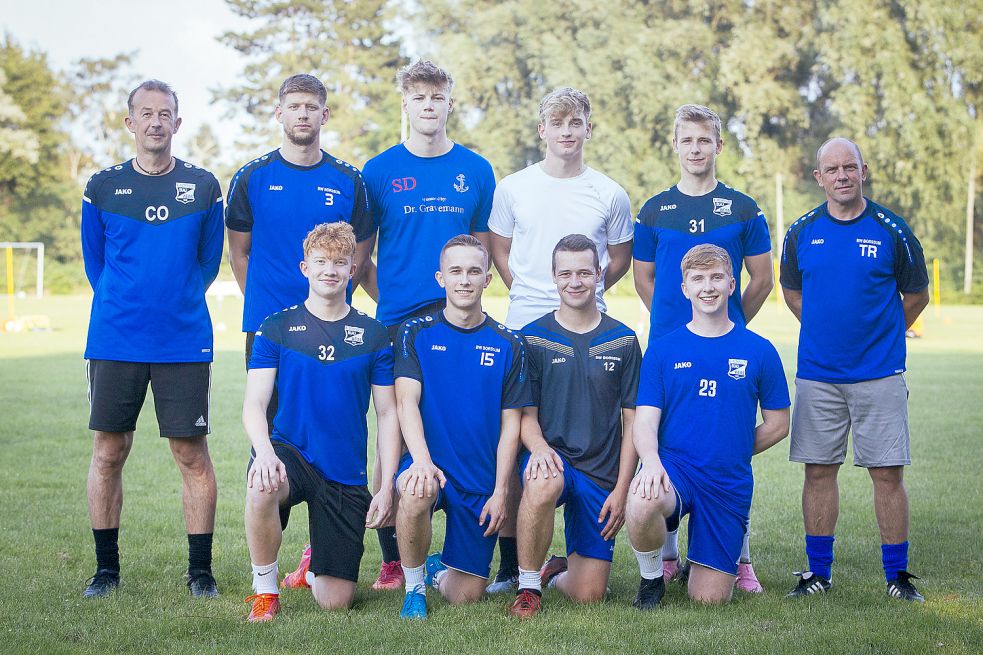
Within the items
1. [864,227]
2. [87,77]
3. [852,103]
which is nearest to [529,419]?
[864,227]

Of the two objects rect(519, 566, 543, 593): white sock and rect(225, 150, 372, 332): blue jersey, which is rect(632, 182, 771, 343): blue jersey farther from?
rect(225, 150, 372, 332): blue jersey

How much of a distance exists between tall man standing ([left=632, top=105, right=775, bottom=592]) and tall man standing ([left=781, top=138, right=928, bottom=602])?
0.96ft

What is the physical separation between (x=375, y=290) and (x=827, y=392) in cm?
248

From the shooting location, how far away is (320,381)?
15.7 ft

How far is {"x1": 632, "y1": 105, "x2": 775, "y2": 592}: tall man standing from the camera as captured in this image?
5242mm

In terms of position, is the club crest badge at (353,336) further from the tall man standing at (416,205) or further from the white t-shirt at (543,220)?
the white t-shirt at (543,220)

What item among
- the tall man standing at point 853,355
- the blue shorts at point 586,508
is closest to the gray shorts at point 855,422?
the tall man standing at point 853,355

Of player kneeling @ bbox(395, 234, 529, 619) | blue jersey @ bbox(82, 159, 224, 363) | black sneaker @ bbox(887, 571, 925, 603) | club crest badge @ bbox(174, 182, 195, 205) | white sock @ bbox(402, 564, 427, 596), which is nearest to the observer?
white sock @ bbox(402, 564, 427, 596)

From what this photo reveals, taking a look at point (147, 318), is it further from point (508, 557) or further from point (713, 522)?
point (713, 522)

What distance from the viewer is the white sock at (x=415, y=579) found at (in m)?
4.70

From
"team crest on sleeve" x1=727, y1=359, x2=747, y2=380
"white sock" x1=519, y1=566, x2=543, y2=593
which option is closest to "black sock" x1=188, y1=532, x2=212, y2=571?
"white sock" x1=519, y1=566, x2=543, y2=593

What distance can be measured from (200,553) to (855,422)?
3.34 metres

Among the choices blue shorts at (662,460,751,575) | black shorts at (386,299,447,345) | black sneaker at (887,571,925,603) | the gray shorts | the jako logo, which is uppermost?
the jako logo

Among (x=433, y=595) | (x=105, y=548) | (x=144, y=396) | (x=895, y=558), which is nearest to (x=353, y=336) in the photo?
(x=144, y=396)
